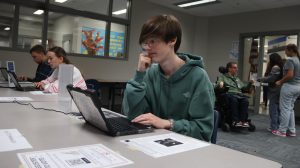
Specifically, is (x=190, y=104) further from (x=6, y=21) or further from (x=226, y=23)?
(x=226, y=23)

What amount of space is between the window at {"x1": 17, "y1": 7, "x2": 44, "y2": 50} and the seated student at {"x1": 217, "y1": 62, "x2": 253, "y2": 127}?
3.70 metres

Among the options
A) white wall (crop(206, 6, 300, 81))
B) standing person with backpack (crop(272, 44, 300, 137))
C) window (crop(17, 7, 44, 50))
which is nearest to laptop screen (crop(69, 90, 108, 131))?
standing person with backpack (crop(272, 44, 300, 137))

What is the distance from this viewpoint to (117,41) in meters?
A: 6.17

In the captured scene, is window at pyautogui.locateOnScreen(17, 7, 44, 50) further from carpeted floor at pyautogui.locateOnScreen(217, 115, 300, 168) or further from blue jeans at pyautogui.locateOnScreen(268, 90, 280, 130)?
blue jeans at pyautogui.locateOnScreen(268, 90, 280, 130)

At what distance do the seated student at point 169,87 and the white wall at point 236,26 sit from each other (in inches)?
218

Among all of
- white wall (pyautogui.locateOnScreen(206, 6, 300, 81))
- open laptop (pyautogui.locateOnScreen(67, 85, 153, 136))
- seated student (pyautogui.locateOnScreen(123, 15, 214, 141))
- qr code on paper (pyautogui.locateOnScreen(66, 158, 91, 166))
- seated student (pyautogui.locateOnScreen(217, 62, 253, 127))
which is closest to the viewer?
qr code on paper (pyautogui.locateOnScreen(66, 158, 91, 166))

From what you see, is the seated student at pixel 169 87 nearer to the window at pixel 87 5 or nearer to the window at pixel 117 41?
the window at pixel 87 5

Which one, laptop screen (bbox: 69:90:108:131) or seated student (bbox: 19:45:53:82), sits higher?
seated student (bbox: 19:45:53:82)

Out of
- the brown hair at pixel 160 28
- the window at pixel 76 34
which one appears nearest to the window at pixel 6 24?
the window at pixel 76 34

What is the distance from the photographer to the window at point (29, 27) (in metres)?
4.86

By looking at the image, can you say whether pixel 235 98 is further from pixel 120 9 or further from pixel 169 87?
pixel 120 9

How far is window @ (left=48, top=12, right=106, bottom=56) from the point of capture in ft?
17.2

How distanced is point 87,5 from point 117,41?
1096 mm

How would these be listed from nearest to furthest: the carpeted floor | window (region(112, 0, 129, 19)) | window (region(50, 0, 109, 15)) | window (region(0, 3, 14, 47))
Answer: the carpeted floor
window (region(0, 3, 14, 47))
window (region(50, 0, 109, 15))
window (region(112, 0, 129, 19))
